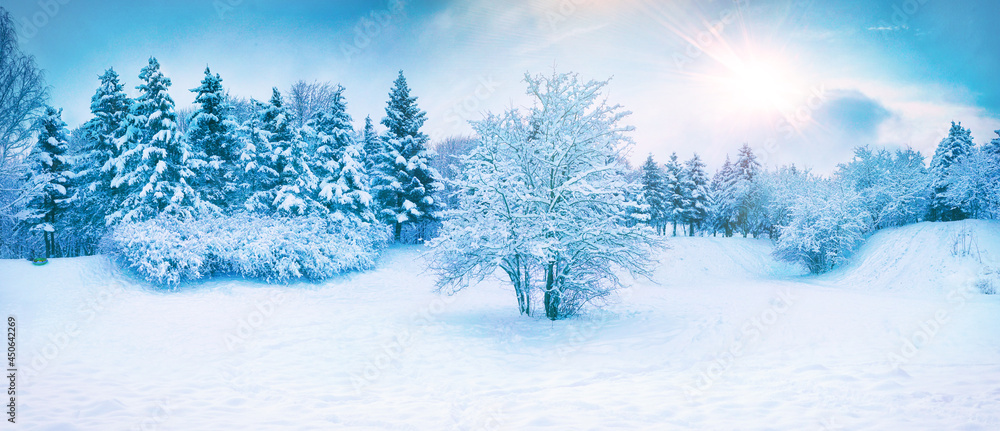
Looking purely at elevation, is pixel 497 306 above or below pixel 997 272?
below

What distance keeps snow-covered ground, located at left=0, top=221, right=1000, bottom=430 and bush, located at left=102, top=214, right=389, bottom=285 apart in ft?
3.08

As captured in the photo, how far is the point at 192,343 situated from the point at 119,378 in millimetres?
2787

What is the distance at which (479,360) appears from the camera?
32.5 ft

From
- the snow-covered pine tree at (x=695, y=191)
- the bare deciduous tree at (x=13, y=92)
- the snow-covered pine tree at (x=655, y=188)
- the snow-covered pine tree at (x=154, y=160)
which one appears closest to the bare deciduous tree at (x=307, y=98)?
the snow-covered pine tree at (x=154, y=160)

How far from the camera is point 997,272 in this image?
1770cm

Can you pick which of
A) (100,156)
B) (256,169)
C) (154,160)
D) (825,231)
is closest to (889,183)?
(825,231)

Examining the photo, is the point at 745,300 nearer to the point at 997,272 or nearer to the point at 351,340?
the point at 997,272

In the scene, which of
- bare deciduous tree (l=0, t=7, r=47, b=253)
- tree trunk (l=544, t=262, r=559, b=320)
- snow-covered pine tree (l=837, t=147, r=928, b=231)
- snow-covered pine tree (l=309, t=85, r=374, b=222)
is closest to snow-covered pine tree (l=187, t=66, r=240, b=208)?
snow-covered pine tree (l=309, t=85, r=374, b=222)

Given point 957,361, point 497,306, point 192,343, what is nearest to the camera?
point 957,361

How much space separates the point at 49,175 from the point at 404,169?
→ 772 inches

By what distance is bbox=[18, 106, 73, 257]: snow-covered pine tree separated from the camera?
2522 centimetres

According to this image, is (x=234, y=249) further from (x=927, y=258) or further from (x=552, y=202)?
(x=927, y=258)

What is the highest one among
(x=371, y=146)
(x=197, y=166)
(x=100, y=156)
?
(x=371, y=146)

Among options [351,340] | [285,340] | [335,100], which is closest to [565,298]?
[351,340]
